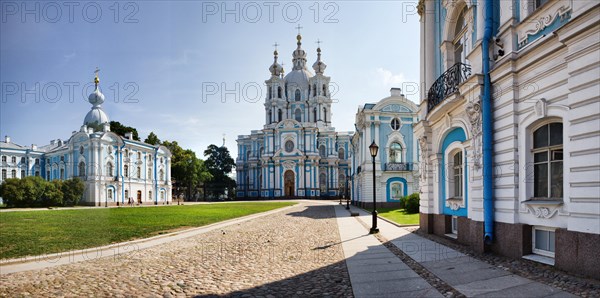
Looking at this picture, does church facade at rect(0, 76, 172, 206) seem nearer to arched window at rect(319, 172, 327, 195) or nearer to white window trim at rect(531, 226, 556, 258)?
arched window at rect(319, 172, 327, 195)

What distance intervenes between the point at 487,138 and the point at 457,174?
294 cm

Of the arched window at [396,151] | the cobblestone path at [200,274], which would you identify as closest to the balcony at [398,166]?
the arched window at [396,151]

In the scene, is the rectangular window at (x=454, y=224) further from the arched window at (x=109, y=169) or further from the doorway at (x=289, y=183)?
the doorway at (x=289, y=183)

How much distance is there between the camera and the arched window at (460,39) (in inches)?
436

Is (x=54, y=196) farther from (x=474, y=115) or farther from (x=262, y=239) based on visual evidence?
(x=474, y=115)

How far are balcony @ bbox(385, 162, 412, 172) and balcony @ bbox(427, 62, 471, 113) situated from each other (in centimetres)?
2123

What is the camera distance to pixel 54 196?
38.9 metres

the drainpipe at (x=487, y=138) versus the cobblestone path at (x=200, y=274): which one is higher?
the drainpipe at (x=487, y=138)

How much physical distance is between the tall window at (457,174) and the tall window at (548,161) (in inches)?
134

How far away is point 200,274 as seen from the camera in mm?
7133

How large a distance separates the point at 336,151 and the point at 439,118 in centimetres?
6229

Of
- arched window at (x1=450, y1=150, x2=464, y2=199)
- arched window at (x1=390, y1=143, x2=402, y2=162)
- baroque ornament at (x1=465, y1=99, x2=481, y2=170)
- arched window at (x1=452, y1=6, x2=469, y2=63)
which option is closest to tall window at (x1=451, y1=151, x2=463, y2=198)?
arched window at (x1=450, y1=150, x2=464, y2=199)

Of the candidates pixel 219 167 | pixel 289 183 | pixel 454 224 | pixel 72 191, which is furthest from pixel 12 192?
pixel 219 167

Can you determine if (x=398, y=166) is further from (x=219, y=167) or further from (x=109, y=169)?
(x=219, y=167)
